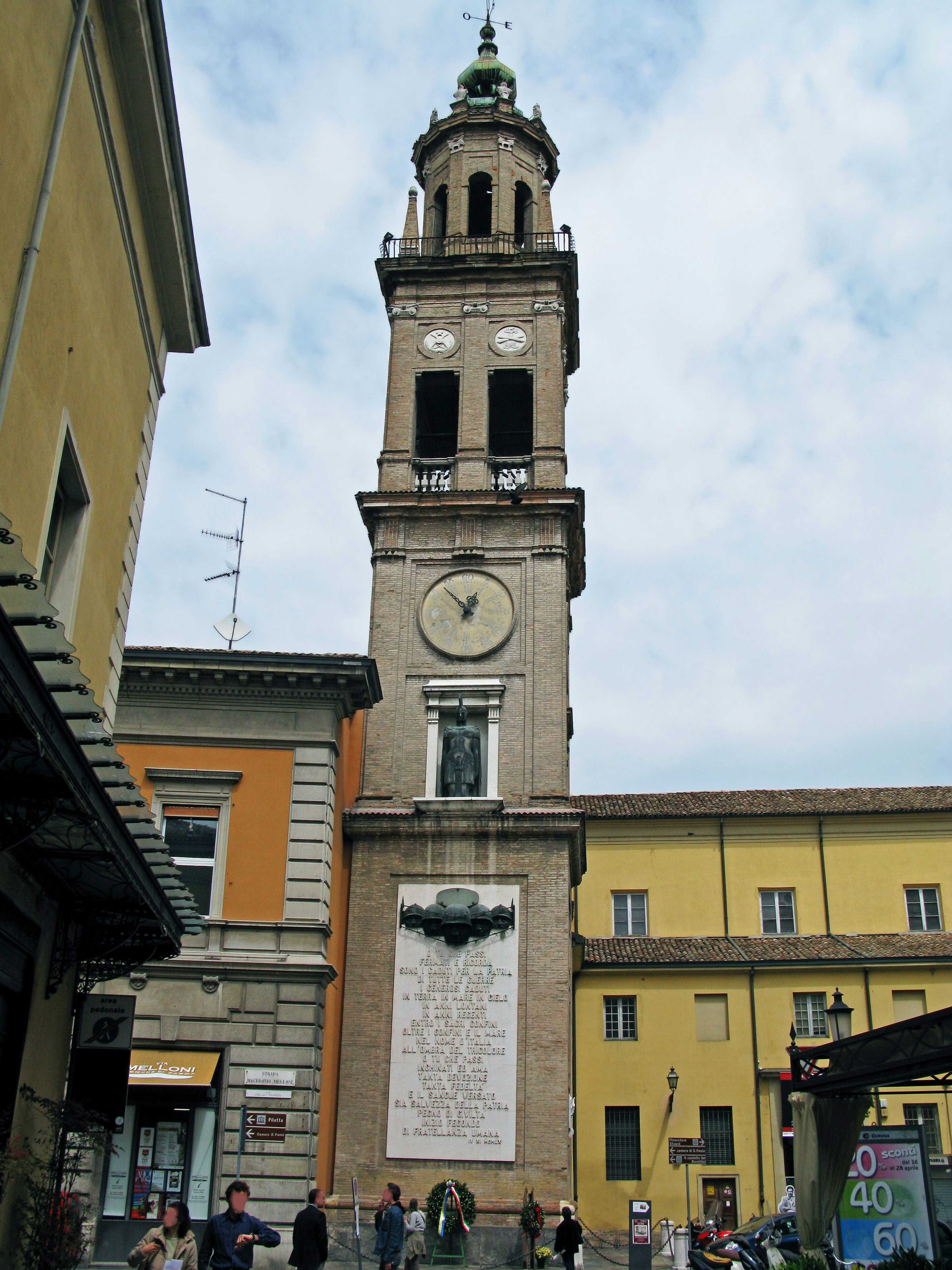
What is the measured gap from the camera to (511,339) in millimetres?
34031

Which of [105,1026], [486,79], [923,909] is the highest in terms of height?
[486,79]

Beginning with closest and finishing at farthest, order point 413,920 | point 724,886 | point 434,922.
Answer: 1. point 434,922
2. point 413,920
3. point 724,886

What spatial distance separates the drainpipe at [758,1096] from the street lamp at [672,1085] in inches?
86.2

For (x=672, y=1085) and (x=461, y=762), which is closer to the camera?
(x=461, y=762)

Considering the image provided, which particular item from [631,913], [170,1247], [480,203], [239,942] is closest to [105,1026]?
[170,1247]

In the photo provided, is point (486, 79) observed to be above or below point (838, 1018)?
above

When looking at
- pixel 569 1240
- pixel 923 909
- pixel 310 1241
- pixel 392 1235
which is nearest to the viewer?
pixel 310 1241

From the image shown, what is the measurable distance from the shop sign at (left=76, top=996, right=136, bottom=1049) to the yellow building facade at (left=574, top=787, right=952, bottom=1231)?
835 inches

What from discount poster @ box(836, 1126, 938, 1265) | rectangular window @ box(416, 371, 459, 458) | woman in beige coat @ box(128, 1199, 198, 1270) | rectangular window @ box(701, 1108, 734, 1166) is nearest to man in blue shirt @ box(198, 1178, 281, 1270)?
woman in beige coat @ box(128, 1199, 198, 1270)

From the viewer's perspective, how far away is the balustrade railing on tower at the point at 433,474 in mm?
32375

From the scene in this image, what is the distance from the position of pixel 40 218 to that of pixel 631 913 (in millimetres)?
34423

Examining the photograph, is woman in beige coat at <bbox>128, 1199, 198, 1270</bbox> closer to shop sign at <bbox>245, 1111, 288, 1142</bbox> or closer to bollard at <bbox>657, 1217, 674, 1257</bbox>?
shop sign at <bbox>245, 1111, 288, 1142</bbox>

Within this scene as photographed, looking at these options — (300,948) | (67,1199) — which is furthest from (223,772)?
(67,1199)

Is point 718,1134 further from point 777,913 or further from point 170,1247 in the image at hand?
point 170,1247
